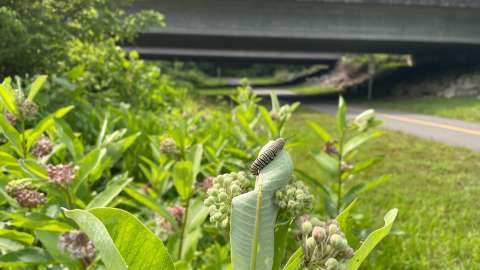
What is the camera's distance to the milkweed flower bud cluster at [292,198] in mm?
641

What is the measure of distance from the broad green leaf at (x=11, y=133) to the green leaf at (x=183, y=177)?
0.66 m

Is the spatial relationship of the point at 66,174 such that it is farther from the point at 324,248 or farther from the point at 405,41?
the point at 405,41

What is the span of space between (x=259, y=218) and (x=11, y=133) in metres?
1.41

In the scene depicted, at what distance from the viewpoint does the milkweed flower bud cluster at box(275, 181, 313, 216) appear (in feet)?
2.10

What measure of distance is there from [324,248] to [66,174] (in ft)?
3.65

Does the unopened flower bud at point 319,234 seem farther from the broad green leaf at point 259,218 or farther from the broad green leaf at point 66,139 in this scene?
the broad green leaf at point 66,139

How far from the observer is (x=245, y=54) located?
35250 mm

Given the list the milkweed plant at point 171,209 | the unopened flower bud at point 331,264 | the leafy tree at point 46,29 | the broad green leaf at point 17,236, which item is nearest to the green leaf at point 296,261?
the milkweed plant at point 171,209

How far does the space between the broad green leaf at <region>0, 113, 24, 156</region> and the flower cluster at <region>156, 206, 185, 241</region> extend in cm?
67

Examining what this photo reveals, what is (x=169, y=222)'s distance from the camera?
184cm

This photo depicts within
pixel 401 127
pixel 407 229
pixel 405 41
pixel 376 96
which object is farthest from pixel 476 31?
pixel 407 229

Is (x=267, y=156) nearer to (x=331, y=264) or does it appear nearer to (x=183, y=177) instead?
(x=331, y=264)

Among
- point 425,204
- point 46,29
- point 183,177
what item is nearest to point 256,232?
point 183,177

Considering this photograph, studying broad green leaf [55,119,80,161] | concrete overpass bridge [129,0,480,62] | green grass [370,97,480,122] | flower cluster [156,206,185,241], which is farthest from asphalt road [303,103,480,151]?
broad green leaf [55,119,80,161]
